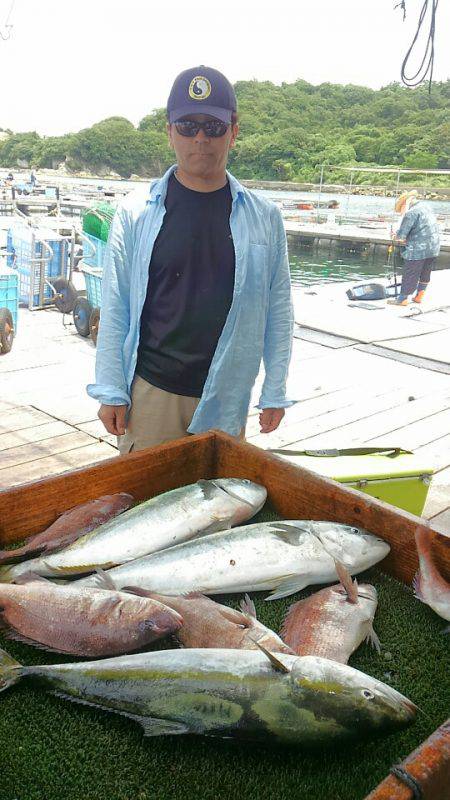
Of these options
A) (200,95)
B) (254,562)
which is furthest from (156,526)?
(200,95)

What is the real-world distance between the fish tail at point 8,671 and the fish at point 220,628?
0.35 metres

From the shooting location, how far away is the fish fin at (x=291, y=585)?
5.15ft

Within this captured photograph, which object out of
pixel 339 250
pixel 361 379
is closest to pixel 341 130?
pixel 339 250

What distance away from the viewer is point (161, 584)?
1547 mm

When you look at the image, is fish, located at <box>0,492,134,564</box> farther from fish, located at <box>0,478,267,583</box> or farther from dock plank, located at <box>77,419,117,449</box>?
dock plank, located at <box>77,419,117,449</box>

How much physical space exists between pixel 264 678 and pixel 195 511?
0.70 meters

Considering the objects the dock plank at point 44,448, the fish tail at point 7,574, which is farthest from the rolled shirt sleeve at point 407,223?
the fish tail at point 7,574

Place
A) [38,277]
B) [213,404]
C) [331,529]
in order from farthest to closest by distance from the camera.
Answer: [38,277] → [213,404] → [331,529]

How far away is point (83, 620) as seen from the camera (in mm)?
1357

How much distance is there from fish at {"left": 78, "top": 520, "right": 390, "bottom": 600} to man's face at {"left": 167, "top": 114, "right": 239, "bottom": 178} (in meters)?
1.48

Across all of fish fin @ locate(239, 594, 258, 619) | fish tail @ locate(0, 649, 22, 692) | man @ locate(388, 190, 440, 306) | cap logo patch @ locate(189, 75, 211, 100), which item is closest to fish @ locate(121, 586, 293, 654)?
fish fin @ locate(239, 594, 258, 619)

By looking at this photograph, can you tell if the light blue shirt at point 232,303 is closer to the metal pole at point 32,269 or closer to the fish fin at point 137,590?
the fish fin at point 137,590

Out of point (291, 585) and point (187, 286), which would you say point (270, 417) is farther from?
point (291, 585)

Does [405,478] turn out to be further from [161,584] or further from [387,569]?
[161,584]
